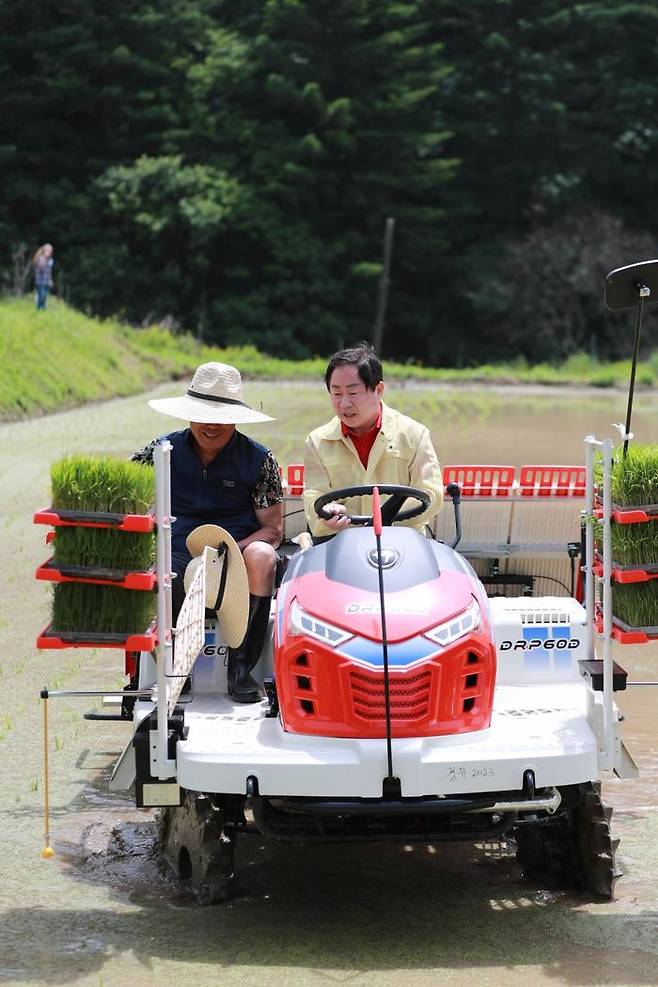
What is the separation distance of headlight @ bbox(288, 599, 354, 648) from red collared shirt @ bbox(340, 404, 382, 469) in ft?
3.90

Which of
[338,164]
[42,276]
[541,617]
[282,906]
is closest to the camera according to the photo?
[282,906]

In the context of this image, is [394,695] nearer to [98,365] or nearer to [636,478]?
[636,478]

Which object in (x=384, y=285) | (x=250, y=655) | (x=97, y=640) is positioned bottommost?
(x=384, y=285)

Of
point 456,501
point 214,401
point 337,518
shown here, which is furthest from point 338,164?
point 337,518

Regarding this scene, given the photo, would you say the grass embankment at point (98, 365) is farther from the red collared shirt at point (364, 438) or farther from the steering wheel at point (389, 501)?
the steering wheel at point (389, 501)

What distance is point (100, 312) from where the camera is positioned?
5306cm

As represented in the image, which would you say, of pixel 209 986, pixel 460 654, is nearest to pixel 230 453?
pixel 460 654

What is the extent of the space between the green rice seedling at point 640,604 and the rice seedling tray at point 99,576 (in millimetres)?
1634

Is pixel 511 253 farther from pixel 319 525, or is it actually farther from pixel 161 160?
pixel 319 525

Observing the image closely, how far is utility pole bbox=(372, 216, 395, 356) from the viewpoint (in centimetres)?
5306

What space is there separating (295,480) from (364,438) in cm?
139

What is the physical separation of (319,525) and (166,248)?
49.8 metres

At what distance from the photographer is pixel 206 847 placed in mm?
5754

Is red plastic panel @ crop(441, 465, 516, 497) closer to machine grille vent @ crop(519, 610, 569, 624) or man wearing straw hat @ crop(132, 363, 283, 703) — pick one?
man wearing straw hat @ crop(132, 363, 283, 703)
